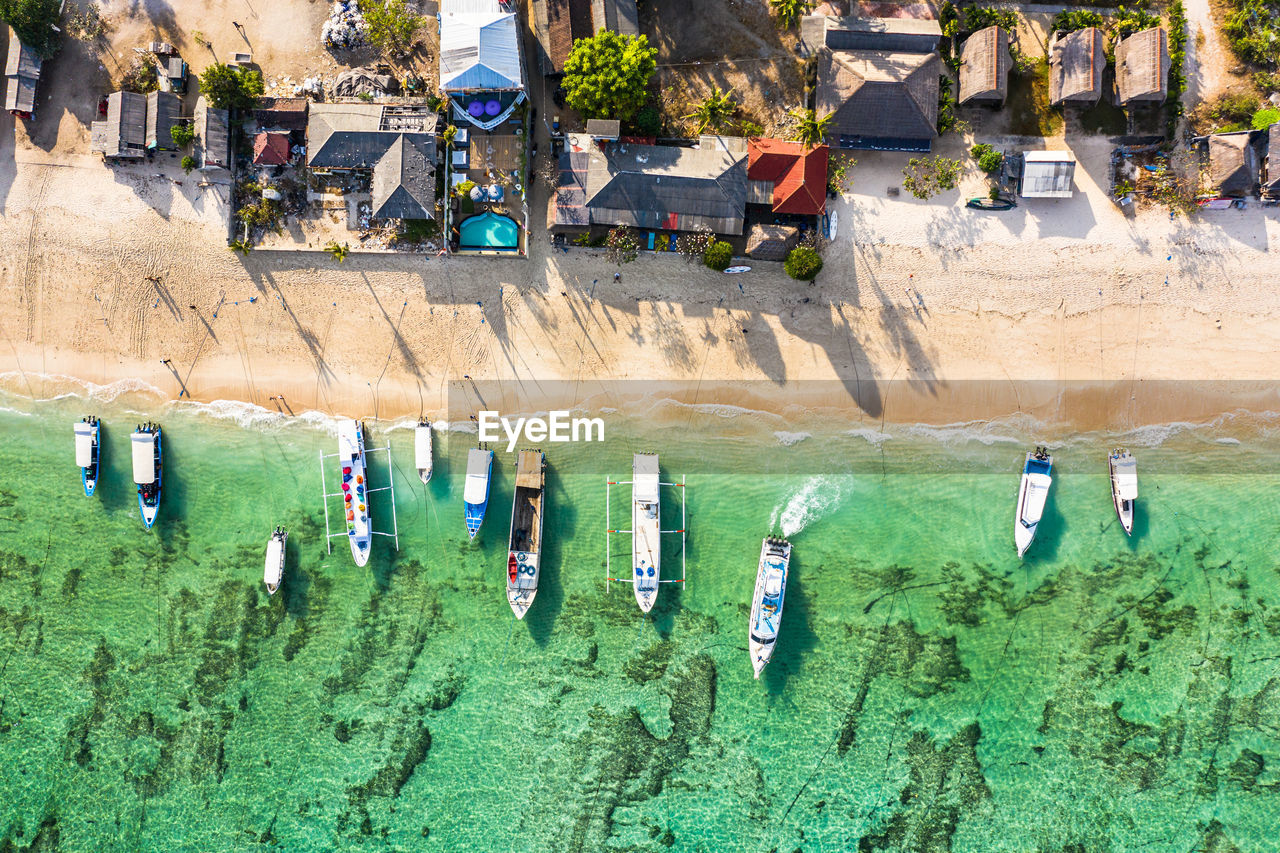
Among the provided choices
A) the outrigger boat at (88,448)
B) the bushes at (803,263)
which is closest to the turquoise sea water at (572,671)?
the outrigger boat at (88,448)

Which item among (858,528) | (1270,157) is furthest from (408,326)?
(1270,157)

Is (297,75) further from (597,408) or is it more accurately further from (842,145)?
(842,145)

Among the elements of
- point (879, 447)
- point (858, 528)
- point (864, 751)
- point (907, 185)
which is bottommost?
Result: point (864, 751)

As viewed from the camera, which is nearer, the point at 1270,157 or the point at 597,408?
the point at 1270,157

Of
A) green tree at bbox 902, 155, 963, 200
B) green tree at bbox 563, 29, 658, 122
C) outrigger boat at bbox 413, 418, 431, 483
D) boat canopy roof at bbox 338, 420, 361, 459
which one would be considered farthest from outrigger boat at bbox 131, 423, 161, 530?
green tree at bbox 902, 155, 963, 200

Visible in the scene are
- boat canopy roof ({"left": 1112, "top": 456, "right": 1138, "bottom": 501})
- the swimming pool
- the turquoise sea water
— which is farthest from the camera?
the turquoise sea water

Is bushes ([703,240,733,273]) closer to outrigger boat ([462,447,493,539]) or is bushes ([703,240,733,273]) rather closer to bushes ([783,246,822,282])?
bushes ([783,246,822,282])

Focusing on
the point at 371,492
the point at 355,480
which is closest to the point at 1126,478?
the point at 371,492
